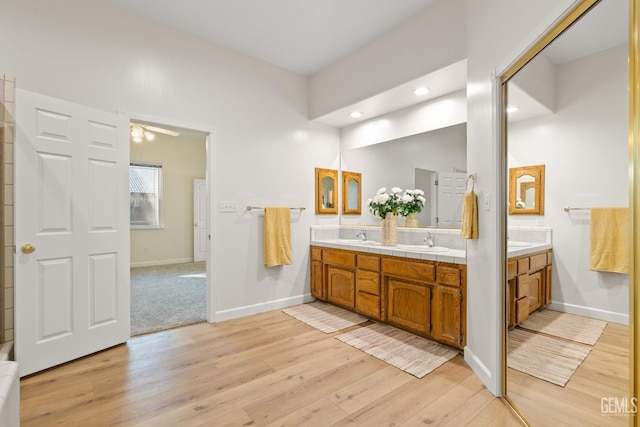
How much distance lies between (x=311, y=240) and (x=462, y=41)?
2675mm

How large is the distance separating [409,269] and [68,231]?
280cm

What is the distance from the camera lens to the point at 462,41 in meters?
2.48

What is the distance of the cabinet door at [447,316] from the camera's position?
2432 mm

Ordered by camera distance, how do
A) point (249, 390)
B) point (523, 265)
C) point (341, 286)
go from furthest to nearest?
point (341, 286) < point (249, 390) < point (523, 265)

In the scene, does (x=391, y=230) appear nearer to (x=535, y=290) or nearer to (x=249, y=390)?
(x=535, y=290)

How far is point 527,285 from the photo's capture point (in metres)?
1.73

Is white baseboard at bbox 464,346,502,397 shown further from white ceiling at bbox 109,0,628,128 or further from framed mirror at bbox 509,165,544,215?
white ceiling at bbox 109,0,628,128

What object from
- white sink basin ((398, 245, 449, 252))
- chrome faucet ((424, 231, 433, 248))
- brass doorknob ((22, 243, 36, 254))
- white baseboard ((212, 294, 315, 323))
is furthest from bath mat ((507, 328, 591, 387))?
brass doorknob ((22, 243, 36, 254))

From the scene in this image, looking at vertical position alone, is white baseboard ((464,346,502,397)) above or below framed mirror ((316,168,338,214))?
below

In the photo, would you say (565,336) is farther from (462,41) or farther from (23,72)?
(23,72)

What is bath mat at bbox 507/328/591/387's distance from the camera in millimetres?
1375

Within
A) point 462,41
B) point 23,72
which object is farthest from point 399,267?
point 23,72

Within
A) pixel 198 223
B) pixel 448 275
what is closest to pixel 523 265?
pixel 448 275

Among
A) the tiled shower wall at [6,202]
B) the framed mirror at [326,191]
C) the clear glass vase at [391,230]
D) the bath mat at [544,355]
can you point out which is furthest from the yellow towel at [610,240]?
the tiled shower wall at [6,202]
